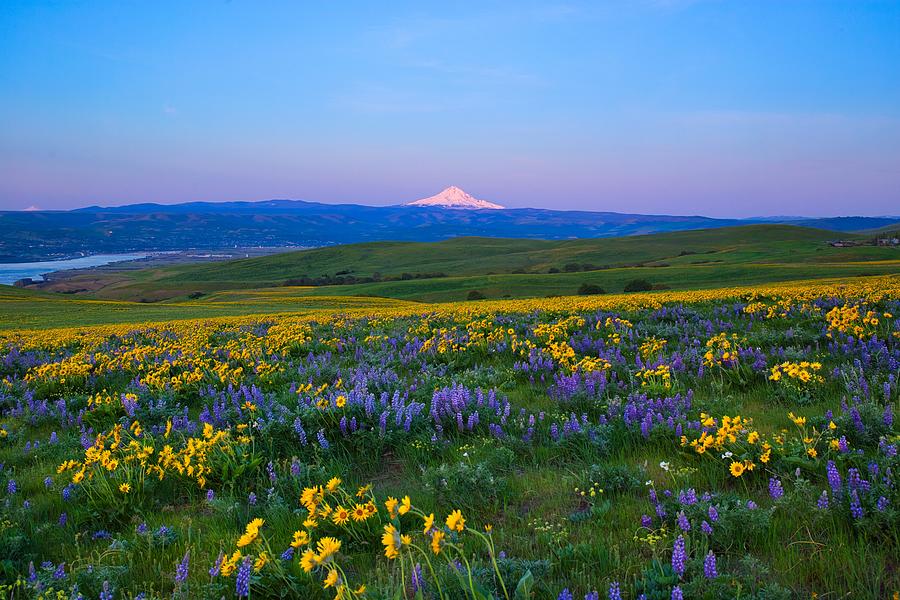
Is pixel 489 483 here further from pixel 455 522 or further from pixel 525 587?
pixel 455 522

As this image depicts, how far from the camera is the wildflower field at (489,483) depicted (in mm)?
2887

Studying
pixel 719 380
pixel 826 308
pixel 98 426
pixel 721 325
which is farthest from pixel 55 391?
pixel 826 308

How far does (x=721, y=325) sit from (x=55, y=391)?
1263 cm

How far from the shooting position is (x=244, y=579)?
285cm

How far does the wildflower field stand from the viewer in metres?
2.89

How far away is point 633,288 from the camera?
194ft

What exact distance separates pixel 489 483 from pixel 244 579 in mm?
1862

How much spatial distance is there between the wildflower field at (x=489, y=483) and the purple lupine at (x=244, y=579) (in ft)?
0.05

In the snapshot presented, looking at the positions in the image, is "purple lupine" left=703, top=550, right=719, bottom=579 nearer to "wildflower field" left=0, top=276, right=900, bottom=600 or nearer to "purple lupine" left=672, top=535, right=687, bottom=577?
"wildflower field" left=0, top=276, right=900, bottom=600

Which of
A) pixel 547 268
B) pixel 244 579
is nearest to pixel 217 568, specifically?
pixel 244 579

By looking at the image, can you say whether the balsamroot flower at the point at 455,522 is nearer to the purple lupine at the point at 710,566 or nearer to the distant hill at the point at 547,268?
the purple lupine at the point at 710,566

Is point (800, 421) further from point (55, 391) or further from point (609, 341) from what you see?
point (55, 391)

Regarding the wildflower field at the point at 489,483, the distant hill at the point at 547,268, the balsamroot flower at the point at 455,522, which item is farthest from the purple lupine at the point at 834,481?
the distant hill at the point at 547,268

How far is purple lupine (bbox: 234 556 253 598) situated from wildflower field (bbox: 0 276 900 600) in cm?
2
